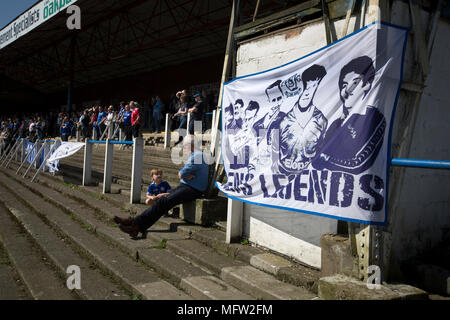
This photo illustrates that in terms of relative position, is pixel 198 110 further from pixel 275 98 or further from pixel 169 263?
pixel 169 263

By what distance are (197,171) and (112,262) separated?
1.70 metres

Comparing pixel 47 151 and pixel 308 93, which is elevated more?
pixel 308 93

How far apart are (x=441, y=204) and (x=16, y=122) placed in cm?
2599

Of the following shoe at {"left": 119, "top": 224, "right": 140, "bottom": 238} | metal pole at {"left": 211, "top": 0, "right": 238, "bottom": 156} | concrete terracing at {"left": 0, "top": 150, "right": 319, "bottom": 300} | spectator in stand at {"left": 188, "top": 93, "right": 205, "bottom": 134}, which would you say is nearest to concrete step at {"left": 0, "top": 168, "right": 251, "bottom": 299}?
concrete terracing at {"left": 0, "top": 150, "right": 319, "bottom": 300}

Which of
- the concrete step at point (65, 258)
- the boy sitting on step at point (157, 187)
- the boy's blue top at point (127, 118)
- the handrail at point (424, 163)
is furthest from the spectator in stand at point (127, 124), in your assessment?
the handrail at point (424, 163)

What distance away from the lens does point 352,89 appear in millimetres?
2721

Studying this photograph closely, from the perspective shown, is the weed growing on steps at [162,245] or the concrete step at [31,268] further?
the weed growing on steps at [162,245]

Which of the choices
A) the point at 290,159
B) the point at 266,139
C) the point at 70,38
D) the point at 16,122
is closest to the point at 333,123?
the point at 290,159

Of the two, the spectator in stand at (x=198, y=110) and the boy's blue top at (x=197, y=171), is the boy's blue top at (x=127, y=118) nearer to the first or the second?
the spectator in stand at (x=198, y=110)

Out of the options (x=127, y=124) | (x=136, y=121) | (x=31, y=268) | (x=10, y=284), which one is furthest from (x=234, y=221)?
(x=127, y=124)

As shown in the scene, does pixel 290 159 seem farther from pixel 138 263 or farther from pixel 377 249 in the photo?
pixel 138 263

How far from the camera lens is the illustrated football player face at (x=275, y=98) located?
3501mm

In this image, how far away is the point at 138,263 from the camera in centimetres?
393

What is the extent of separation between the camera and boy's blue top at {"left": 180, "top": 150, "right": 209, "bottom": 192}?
4.92 metres
